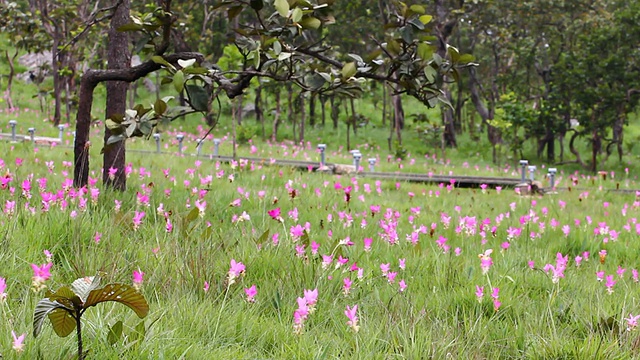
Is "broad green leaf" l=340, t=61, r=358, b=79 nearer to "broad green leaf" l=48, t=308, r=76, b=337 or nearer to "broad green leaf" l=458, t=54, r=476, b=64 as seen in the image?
"broad green leaf" l=458, t=54, r=476, b=64

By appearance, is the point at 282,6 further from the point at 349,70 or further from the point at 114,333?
the point at 114,333

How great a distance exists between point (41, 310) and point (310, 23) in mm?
2219

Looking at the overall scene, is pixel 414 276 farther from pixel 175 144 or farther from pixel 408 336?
pixel 175 144

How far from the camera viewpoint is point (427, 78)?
3.26 meters

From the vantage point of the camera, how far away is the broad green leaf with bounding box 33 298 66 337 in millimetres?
1547

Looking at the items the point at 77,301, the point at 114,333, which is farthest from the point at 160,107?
the point at 77,301

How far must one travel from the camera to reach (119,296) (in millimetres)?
1723

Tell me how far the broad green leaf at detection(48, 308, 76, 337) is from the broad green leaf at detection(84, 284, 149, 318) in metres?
0.10

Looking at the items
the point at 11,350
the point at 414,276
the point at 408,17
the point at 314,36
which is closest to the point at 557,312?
the point at 414,276

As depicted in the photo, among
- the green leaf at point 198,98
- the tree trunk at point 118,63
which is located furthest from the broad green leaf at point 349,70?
the tree trunk at point 118,63

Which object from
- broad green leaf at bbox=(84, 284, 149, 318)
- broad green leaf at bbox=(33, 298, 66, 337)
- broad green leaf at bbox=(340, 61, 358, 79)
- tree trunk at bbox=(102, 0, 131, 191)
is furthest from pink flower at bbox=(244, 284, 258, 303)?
tree trunk at bbox=(102, 0, 131, 191)

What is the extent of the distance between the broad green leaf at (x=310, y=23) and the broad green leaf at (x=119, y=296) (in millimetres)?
2023

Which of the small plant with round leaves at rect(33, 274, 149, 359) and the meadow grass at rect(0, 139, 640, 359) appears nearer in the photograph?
the small plant with round leaves at rect(33, 274, 149, 359)

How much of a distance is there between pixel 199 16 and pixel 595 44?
1717 centimetres
